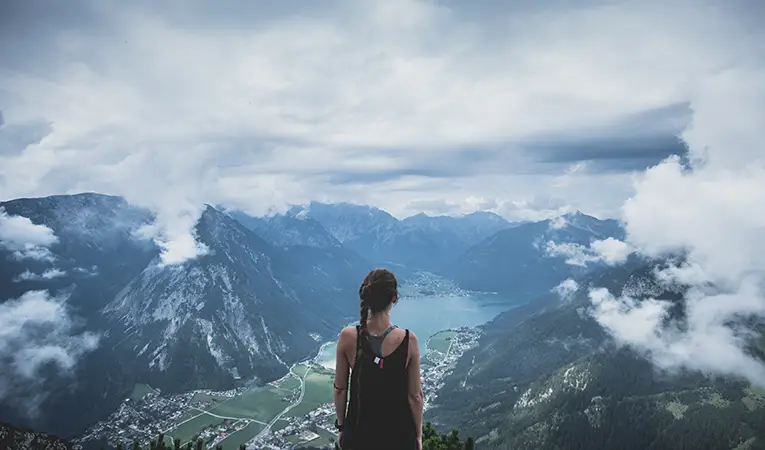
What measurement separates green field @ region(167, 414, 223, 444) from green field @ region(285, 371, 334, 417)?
20684 millimetres

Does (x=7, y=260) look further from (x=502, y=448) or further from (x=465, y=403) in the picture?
(x=502, y=448)

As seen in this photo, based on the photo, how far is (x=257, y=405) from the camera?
136 meters

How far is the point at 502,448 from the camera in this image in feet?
383

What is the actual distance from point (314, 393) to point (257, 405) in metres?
18.4

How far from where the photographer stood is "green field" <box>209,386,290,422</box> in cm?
12750

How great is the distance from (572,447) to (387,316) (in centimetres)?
13420

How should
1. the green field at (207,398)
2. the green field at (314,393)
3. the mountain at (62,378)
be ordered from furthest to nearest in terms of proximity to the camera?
the green field at (207,398), the mountain at (62,378), the green field at (314,393)

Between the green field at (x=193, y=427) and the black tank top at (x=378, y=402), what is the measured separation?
12417 cm

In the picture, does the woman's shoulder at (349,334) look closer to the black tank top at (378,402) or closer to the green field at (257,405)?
the black tank top at (378,402)

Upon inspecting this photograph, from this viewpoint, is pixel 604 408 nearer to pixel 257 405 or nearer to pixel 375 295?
pixel 257 405

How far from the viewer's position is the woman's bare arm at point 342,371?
4648 millimetres

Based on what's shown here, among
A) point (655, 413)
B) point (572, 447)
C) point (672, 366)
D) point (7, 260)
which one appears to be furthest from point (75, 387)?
point (672, 366)

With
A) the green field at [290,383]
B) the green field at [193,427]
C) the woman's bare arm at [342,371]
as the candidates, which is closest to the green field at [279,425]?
the green field at [193,427]

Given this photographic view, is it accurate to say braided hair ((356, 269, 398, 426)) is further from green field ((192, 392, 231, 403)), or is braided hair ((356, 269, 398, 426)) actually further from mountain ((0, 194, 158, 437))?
green field ((192, 392, 231, 403))
